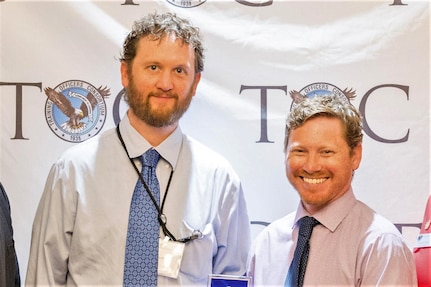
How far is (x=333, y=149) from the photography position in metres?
1.80

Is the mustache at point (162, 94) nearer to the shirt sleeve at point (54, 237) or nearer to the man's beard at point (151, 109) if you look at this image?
the man's beard at point (151, 109)

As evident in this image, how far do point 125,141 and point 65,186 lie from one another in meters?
0.23

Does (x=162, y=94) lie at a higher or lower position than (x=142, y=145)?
higher

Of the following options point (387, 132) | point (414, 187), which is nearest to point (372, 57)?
point (387, 132)

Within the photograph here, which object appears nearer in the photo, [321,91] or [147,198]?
[147,198]

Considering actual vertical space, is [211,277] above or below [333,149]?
below

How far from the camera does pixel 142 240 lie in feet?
6.20

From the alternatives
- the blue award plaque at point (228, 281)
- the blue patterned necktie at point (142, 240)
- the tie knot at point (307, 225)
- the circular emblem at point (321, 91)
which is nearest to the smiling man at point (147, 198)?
the blue patterned necktie at point (142, 240)

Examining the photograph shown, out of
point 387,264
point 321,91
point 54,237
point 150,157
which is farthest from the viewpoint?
point 321,91

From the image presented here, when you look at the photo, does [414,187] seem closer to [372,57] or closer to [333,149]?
[372,57]

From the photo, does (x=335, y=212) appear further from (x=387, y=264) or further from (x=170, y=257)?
(x=170, y=257)

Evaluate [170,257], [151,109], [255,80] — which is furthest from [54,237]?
[255,80]

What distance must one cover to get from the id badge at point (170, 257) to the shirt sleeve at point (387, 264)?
1.71 feet

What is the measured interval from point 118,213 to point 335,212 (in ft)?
2.03
